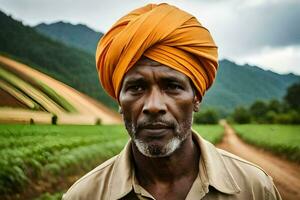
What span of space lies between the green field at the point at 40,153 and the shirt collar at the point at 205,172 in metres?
1.34

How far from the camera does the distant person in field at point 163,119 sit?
1.68m

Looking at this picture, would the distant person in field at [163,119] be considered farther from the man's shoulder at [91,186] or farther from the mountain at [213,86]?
the mountain at [213,86]

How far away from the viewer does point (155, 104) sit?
165 centimetres

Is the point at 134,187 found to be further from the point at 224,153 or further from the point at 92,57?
the point at 92,57

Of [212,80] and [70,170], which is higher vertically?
[212,80]

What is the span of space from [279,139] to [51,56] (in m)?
6.48

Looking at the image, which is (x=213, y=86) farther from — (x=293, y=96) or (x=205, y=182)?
(x=205, y=182)

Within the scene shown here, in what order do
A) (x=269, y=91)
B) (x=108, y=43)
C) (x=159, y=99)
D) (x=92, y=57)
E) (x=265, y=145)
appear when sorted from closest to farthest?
(x=159, y=99)
(x=108, y=43)
(x=92, y=57)
(x=269, y=91)
(x=265, y=145)

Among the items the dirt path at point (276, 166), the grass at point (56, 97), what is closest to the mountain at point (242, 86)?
the dirt path at point (276, 166)

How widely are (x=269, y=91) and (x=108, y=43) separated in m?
3.72

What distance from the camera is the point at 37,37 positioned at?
358 centimetres

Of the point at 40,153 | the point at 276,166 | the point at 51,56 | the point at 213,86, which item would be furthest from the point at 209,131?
the point at 40,153

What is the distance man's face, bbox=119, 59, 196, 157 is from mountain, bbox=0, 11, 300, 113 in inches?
73.5

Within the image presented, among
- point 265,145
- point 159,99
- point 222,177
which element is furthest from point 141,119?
point 265,145
